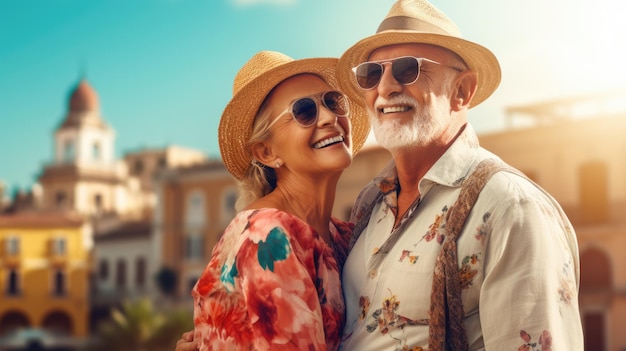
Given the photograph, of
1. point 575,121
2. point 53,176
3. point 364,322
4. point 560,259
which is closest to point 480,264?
point 560,259

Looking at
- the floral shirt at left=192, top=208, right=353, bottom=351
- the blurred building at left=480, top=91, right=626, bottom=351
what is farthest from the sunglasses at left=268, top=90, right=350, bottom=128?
the blurred building at left=480, top=91, right=626, bottom=351

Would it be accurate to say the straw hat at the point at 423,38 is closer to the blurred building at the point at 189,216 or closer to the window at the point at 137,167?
the blurred building at the point at 189,216

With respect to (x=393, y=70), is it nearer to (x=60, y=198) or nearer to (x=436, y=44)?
(x=436, y=44)

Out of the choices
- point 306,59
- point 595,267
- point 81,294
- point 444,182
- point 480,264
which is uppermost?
point 306,59

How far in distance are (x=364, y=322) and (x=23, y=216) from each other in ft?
149

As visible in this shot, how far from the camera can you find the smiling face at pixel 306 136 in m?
2.92

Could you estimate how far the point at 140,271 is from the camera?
43500 mm

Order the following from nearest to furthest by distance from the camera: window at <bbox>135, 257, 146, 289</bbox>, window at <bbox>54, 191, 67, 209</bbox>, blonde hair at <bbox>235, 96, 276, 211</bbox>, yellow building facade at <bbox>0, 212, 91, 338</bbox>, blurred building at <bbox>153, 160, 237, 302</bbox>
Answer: blonde hair at <bbox>235, 96, 276, 211</bbox> < blurred building at <bbox>153, 160, 237, 302</bbox> < window at <bbox>135, 257, 146, 289</bbox> < yellow building facade at <bbox>0, 212, 91, 338</bbox> < window at <bbox>54, 191, 67, 209</bbox>

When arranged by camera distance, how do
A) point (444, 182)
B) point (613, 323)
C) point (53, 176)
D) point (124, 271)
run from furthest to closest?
1. point (53, 176)
2. point (124, 271)
3. point (613, 323)
4. point (444, 182)

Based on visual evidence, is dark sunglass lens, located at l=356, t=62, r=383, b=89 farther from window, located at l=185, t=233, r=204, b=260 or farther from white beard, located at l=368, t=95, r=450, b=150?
window, located at l=185, t=233, r=204, b=260

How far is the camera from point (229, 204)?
122 ft

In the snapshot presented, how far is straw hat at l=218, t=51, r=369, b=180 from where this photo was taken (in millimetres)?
2996

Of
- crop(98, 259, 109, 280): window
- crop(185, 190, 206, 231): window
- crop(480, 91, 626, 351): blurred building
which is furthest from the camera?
crop(98, 259, 109, 280): window

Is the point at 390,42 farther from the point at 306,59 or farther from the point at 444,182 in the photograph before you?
the point at 444,182
